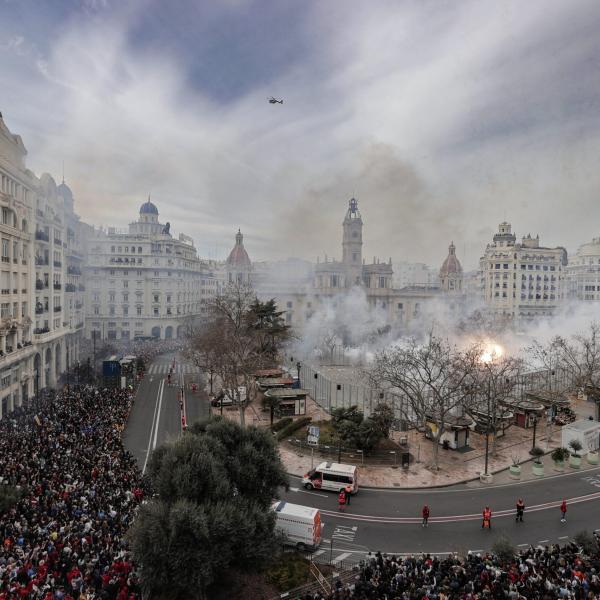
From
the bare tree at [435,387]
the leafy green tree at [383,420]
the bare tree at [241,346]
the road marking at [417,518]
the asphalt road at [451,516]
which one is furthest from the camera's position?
the bare tree at [241,346]

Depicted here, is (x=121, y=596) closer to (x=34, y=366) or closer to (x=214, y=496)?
(x=214, y=496)

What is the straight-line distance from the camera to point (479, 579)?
1500 cm

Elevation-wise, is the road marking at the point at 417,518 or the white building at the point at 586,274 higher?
the white building at the point at 586,274

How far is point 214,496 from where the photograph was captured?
1507 cm

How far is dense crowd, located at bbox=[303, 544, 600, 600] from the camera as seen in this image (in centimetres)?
1425

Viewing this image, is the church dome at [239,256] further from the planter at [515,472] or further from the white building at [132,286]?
the planter at [515,472]

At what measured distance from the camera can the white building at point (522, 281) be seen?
105812mm

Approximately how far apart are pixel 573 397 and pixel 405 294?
61.8 metres

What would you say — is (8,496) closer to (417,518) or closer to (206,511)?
(206,511)

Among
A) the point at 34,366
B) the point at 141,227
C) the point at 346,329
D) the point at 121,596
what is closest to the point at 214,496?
the point at 121,596

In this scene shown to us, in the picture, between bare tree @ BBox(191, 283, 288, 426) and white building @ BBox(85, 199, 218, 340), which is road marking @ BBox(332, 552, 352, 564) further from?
white building @ BBox(85, 199, 218, 340)

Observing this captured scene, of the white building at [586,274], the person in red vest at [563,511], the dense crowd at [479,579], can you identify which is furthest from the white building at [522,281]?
the dense crowd at [479,579]

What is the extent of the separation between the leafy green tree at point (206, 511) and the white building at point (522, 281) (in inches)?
3835

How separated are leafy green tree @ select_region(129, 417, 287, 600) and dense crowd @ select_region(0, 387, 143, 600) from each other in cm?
194
